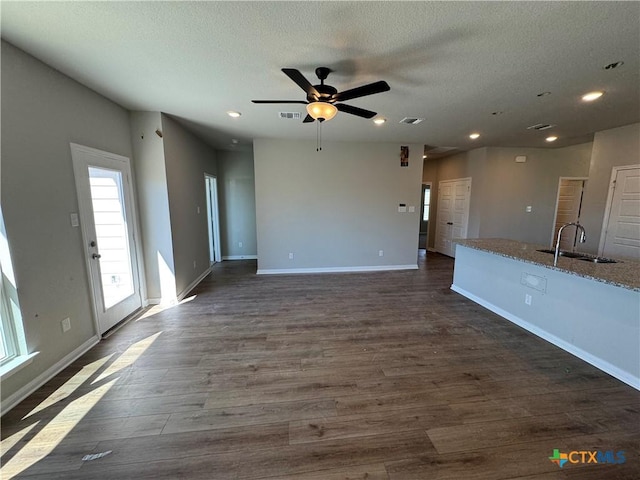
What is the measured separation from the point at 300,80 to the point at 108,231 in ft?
9.34

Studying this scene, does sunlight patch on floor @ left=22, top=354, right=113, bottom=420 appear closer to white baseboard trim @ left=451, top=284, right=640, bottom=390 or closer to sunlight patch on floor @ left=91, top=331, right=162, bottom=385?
sunlight patch on floor @ left=91, top=331, right=162, bottom=385

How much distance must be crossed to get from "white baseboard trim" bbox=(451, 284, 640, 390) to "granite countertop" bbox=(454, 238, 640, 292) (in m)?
0.80

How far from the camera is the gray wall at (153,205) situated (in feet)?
11.2

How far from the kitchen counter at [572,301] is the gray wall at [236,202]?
484cm

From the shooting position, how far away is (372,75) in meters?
2.40

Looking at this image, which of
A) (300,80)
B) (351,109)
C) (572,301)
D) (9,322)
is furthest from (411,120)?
(9,322)

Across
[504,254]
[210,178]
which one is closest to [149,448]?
[504,254]

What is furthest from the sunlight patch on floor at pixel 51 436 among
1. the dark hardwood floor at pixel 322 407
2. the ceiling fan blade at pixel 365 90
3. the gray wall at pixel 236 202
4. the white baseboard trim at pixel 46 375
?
the gray wall at pixel 236 202

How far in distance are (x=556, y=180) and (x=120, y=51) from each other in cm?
807

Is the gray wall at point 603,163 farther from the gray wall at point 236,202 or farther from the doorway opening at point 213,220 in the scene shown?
the doorway opening at point 213,220

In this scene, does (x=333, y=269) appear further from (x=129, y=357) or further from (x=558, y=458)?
→ (x=558, y=458)

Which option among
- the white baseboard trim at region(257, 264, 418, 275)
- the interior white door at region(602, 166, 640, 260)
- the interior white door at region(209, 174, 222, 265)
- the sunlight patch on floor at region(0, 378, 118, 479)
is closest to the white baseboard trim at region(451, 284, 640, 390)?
the white baseboard trim at region(257, 264, 418, 275)

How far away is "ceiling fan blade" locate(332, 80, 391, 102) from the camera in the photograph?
200 cm

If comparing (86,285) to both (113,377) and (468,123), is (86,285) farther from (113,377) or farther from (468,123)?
(468,123)
